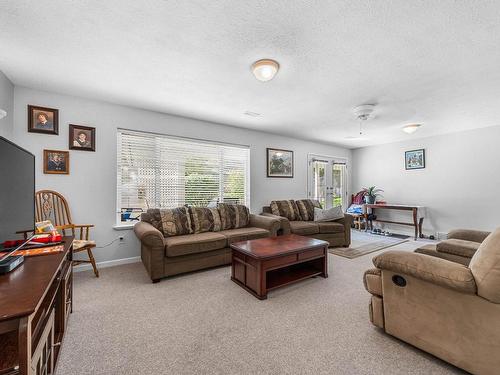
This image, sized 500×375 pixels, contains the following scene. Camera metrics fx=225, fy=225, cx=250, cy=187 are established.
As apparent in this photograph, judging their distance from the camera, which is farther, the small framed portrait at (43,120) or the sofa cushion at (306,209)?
the sofa cushion at (306,209)

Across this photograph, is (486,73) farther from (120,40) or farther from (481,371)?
(120,40)

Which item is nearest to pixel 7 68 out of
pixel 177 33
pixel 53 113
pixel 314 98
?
pixel 53 113

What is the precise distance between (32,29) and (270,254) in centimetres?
286

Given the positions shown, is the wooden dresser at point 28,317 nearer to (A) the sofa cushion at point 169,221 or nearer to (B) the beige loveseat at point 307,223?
(A) the sofa cushion at point 169,221

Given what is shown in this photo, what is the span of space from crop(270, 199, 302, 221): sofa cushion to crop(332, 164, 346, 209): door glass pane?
7.52 feet

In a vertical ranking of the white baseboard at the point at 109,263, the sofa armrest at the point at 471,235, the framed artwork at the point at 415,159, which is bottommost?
the white baseboard at the point at 109,263

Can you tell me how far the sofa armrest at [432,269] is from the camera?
1.29 m

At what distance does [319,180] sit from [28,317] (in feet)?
20.0

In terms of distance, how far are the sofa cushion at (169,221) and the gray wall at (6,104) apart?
1.78 meters

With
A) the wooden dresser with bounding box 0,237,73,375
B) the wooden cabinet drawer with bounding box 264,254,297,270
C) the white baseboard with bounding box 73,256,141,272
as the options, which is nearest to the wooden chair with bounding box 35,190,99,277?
the white baseboard with bounding box 73,256,141,272

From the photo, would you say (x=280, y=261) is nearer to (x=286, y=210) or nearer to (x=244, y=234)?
(x=244, y=234)

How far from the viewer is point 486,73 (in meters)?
2.41

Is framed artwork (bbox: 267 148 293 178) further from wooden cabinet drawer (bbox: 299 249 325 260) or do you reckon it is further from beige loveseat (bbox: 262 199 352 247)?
wooden cabinet drawer (bbox: 299 249 325 260)

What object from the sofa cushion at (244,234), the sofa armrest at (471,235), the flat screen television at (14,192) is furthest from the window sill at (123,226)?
the sofa armrest at (471,235)
